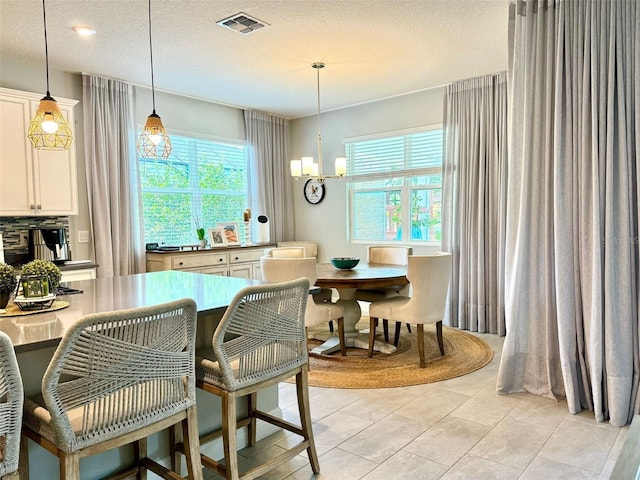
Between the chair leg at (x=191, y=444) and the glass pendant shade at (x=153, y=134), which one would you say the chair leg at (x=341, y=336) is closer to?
the glass pendant shade at (x=153, y=134)

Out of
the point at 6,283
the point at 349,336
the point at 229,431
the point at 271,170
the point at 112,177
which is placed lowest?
the point at 349,336

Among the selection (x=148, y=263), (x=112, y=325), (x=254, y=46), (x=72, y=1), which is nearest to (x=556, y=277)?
(x=112, y=325)

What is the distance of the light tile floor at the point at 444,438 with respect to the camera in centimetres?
230

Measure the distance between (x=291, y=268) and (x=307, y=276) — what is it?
15cm

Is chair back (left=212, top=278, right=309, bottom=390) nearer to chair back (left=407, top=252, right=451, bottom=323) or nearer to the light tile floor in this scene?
the light tile floor

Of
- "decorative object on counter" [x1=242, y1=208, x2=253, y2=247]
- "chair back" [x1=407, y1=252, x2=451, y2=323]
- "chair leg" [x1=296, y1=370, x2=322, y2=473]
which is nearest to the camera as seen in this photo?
"chair leg" [x1=296, y1=370, x2=322, y2=473]

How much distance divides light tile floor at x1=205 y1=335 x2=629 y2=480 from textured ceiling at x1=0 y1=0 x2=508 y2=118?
2692 millimetres

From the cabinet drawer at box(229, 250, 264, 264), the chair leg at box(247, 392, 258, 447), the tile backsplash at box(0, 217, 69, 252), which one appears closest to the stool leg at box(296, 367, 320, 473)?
the chair leg at box(247, 392, 258, 447)

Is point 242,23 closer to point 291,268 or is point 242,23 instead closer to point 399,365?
point 291,268

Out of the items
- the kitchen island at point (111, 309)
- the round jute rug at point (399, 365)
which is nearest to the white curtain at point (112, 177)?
the kitchen island at point (111, 309)

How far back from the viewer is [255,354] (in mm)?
1979

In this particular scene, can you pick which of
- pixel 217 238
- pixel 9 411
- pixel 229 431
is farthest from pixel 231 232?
pixel 9 411

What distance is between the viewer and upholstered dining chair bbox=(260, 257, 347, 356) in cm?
377

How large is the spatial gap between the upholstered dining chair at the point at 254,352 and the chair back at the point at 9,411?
2.15 feet
